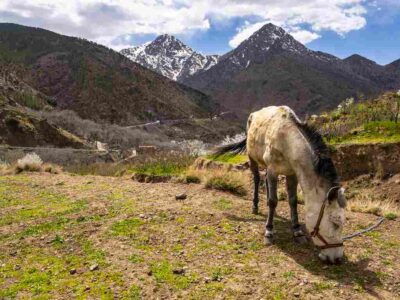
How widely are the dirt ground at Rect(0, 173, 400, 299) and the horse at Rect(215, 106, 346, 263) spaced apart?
42 centimetres

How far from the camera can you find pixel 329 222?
22.6 ft

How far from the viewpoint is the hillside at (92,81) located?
115812mm

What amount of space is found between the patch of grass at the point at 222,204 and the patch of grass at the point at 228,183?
3.18 ft

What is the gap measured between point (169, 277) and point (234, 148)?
569cm

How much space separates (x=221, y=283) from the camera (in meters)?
6.64

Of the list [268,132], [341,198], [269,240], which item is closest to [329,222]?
[341,198]

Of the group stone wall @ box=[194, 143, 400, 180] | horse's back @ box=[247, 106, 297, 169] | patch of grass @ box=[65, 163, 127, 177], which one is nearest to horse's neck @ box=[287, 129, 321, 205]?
horse's back @ box=[247, 106, 297, 169]

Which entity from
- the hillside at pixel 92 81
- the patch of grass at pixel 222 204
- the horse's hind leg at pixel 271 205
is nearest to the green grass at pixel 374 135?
the patch of grass at pixel 222 204

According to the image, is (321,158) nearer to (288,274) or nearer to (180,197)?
(288,274)

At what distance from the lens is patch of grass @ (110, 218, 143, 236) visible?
8.80 metres

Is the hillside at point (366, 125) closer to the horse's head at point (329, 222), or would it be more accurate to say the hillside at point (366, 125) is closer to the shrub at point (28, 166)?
the horse's head at point (329, 222)

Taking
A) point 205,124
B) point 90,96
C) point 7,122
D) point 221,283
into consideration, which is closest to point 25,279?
point 221,283

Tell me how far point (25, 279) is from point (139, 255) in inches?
72.0

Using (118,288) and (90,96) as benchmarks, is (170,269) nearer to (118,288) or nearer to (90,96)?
(118,288)
